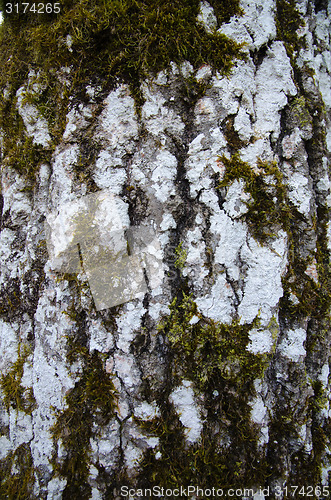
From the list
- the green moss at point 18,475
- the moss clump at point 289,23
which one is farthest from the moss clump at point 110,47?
the green moss at point 18,475

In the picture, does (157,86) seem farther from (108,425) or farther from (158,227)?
(108,425)

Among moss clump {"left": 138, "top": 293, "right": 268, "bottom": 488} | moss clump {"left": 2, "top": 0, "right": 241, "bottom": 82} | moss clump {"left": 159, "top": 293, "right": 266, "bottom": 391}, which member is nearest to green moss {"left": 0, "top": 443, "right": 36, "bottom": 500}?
moss clump {"left": 138, "top": 293, "right": 268, "bottom": 488}

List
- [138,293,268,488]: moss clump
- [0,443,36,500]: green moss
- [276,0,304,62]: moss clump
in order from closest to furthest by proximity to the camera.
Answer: [138,293,268,488]: moss clump → [0,443,36,500]: green moss → [276,0,304,62]: moss clump

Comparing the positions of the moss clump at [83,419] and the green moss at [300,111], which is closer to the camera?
the moss clump at [83,419]

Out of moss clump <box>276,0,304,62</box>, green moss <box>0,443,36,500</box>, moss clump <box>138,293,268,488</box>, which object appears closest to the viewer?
moss clump <box>138,293,268,488</box>

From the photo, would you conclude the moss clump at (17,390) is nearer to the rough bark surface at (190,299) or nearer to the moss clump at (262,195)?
the rough bark surface at (190,299)

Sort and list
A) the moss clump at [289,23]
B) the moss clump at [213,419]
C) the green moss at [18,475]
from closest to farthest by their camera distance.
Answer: the moss clump at [213,419] → the green moss at [18,475] → the moss clump at [289,23]

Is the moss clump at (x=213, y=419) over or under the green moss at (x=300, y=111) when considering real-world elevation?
under

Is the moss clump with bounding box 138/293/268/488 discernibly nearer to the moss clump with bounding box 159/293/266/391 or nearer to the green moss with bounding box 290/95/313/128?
the moss clump with bounding box 159/293/266/391
